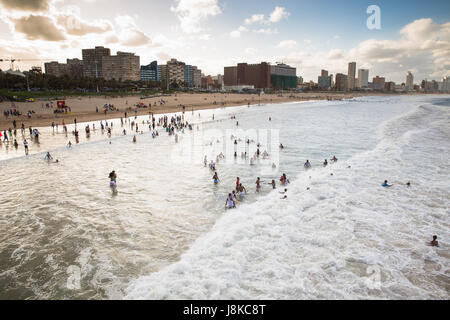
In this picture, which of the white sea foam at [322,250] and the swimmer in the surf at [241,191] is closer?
the white sea foam at [322,250]

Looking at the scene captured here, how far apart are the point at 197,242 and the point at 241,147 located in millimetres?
18702

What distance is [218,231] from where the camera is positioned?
11.4m

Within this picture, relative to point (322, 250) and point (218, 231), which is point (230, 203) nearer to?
point (218, 231)

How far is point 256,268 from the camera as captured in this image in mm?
9266

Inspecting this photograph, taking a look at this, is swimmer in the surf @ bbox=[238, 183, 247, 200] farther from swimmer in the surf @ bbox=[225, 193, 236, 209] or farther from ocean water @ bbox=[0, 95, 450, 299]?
swimmer in the surf @ bbox=[225, 193, 236, 209]

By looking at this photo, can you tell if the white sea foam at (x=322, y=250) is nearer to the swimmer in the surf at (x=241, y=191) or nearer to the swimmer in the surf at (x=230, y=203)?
the swimmer in the surf at (x=230, y=203)

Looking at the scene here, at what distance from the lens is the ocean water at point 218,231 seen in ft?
27.7

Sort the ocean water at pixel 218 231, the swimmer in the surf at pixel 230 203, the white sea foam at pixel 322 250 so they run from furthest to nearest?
1. the swimmer in the surf at pixel 230 203
2. the ocean water at pixel 218 231
3. the white sea foam at pixel 322 250

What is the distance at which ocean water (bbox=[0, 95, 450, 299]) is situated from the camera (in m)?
8.45

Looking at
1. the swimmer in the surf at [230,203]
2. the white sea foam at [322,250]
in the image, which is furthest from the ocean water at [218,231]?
the swimmer in the surf at [230,203]

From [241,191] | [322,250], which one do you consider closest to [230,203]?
[241,191]

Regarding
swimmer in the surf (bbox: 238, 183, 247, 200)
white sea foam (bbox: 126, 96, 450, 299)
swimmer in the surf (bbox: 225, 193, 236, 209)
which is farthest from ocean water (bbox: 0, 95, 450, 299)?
swimmer in the surf (bbox: 225, 193, 236, 209)

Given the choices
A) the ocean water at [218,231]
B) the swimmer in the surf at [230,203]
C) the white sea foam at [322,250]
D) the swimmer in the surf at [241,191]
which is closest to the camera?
the white sea foam at [322,250]

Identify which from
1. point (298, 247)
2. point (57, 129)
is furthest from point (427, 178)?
point (57, 129)
